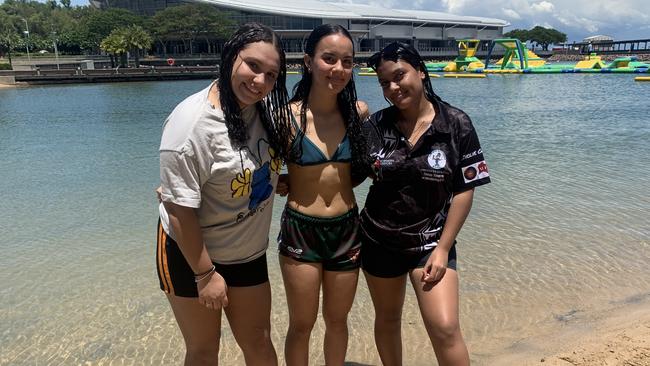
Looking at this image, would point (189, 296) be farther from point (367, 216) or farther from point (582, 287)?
point (582, 287)

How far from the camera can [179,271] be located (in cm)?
223

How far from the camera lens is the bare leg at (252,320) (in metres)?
2.38

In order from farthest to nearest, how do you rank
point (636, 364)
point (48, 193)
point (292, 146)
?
point (48, 193) < point (636, 364) < point (292, 146)

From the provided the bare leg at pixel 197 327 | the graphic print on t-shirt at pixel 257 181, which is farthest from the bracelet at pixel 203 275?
the graphic print on t-shirt at pixel 257 181

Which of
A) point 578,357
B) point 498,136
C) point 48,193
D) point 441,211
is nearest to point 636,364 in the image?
point 578,357

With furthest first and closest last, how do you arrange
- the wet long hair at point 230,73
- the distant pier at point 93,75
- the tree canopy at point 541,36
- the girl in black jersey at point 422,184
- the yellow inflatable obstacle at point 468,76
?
the tree canopy at point 541,36 → the distant pier at point 93,75 → the yellow inflatable obstacle at point 468,76 → the girl in black jersey at point 422,184 → the wet long hair at point 230,73

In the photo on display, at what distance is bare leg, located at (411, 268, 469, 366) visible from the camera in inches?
93.7

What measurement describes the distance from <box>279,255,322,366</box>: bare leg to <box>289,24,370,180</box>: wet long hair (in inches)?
22.2

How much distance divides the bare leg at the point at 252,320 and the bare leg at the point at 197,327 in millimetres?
92

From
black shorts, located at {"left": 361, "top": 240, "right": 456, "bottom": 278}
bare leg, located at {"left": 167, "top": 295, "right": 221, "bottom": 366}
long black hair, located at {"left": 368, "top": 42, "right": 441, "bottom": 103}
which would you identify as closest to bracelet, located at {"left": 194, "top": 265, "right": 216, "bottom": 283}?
bare leg, located at {"left": 167, "top": 295, "right": 221, "bottom": 366}

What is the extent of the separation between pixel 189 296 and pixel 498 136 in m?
13.3

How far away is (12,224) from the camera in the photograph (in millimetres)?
7289

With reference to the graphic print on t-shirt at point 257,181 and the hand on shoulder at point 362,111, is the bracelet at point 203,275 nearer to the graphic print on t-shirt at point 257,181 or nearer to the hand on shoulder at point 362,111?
the graphic print on t-shirt at point 257,181

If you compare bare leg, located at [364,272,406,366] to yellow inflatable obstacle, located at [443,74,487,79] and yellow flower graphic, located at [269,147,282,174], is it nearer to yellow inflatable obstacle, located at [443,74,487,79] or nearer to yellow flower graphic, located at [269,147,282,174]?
yellow flower graphic, located at [269,147,282,174]
